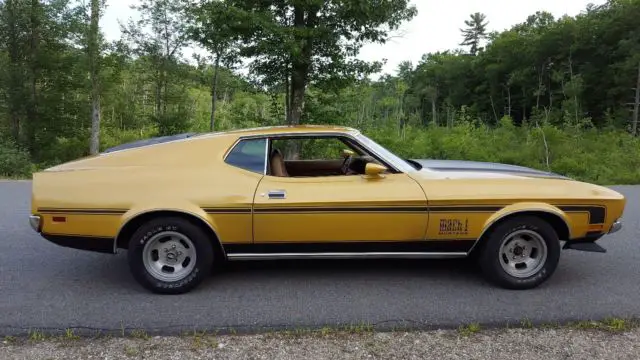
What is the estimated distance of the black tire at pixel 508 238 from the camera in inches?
158

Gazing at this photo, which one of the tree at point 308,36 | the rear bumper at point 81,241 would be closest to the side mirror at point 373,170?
the rear bumper at point 81,241

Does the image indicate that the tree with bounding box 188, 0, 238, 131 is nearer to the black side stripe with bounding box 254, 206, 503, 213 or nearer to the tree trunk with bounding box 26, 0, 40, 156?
the tree trunk with bounding box 26, 0, 40, 156

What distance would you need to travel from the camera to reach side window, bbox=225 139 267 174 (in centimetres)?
403

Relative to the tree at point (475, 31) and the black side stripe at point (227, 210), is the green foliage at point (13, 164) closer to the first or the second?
the black side stripe at point (227, 210)

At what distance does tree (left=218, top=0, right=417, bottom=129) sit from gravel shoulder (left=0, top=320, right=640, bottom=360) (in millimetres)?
9230

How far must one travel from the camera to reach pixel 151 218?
392 centimetres

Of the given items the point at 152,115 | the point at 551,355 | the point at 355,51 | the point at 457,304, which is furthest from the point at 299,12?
the point at 551,355

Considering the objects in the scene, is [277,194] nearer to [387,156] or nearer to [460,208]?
[387,156]

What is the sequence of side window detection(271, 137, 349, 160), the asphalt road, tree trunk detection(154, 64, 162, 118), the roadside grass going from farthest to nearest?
1. tree trunk detection(154, 64, 162, 118)
2. side window detection(271, 137, 349, 160)
3. the asphalt road
4. the roadside grass

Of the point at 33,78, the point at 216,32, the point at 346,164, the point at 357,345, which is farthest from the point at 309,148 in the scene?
the point at 33,78

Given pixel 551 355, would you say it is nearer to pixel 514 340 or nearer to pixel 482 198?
pixel 514 340

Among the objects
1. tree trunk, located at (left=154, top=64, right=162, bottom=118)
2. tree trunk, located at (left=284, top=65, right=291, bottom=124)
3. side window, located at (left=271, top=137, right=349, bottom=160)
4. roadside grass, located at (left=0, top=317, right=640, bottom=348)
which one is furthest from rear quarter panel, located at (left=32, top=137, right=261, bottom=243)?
tree trunk, located at (left=154, top=64, right=162, bottom=118)

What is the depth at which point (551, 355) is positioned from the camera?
2.96 m

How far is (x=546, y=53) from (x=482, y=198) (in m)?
52.1
